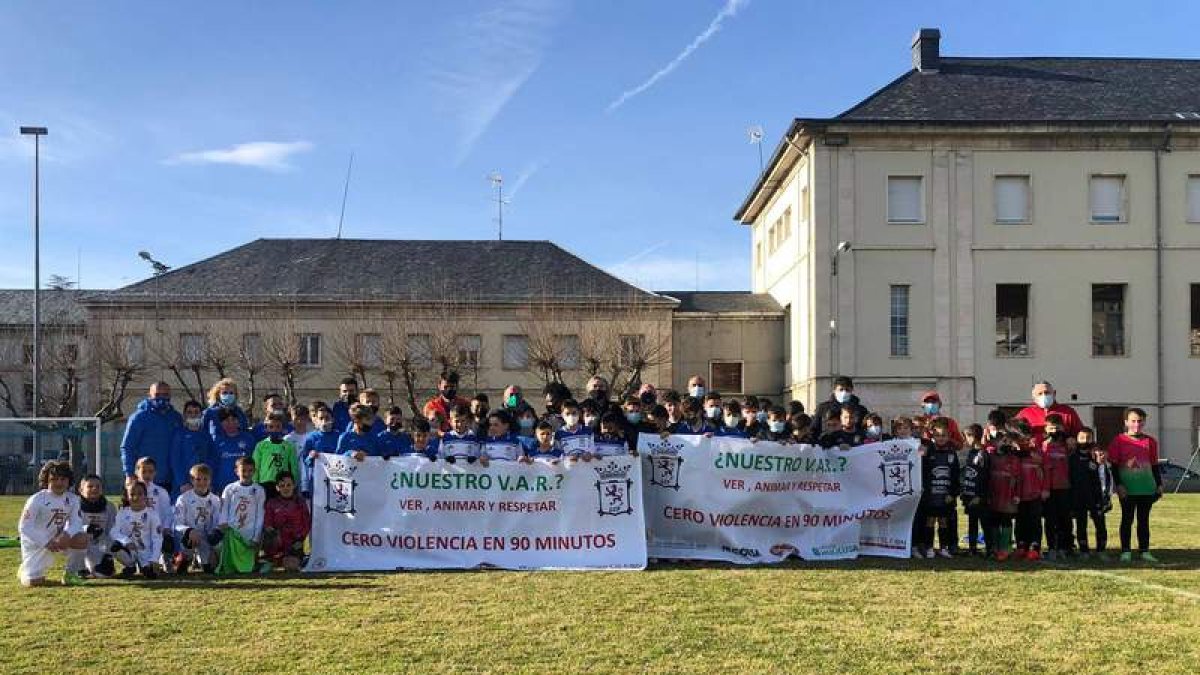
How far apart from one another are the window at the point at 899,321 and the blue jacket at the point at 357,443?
92.0 feet

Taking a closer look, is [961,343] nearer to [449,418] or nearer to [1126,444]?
[1126,444]

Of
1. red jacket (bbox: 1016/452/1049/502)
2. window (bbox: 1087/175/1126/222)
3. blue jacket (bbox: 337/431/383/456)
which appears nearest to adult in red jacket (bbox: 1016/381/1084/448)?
red jacket (bbox: 1016/452/1049/502)

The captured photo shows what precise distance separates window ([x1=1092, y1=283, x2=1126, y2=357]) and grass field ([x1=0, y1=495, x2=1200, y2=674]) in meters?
28.8

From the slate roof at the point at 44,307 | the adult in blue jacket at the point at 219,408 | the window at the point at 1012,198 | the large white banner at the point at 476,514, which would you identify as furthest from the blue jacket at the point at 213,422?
the slate roof at the point at 44,307

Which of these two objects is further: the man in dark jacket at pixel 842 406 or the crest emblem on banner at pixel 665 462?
the man in dark jacket at pixel 842 406

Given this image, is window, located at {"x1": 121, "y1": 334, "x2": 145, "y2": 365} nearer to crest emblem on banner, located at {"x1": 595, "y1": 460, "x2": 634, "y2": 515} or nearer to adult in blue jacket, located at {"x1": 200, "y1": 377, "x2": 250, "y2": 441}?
adult in blue jacket, located at {"x1": 200, "y1": 377, "x2": 250, "y2": 441}

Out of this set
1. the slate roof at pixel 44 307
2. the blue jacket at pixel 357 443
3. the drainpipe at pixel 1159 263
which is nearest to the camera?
the blue jacket at pixel 357 443

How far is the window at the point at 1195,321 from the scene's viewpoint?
3825 centimetres

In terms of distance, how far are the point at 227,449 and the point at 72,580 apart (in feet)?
7.80

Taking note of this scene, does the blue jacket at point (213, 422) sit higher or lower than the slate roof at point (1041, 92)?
lower

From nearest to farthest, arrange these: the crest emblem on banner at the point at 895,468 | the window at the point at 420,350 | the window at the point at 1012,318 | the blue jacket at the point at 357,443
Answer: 1. the blue jacket at the point at 357,443
2. the crest emblem on banner at the point at 895,468
3. the window at the point at 1012,318
4. the window at the point at 420,350

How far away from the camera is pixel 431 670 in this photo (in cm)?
686

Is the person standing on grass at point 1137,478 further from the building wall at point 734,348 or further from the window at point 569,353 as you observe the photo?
the window at point 569,353

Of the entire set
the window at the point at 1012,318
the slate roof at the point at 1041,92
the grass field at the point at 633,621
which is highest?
the slate roof at the point at 1041,92
